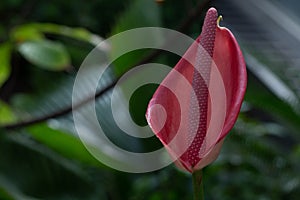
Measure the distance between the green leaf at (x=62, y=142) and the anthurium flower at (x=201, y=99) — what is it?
20.7 inches

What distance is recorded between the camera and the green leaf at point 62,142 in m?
0.80

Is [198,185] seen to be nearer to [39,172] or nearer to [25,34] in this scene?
[39,172]

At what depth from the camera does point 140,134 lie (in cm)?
78

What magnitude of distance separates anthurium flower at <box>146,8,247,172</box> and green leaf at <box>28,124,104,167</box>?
0.52 m

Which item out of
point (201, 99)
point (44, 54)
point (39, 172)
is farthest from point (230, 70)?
point (44, 54)

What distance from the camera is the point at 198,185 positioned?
26 centimetres

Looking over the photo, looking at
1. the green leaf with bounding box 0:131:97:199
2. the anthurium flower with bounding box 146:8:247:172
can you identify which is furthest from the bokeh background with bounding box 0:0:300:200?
the anthurium flower with bounding box 146:8:247:172

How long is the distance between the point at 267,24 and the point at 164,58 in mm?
1021

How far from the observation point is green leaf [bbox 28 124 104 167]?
2.63 feet

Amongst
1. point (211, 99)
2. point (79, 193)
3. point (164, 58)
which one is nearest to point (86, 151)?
point (79, 193)

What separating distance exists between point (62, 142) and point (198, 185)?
589 mm

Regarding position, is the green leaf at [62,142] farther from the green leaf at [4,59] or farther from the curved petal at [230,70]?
the curved petal at [230,70]

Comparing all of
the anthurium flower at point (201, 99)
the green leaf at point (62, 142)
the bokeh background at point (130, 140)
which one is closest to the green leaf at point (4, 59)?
the bokeh background at point (130, 140)

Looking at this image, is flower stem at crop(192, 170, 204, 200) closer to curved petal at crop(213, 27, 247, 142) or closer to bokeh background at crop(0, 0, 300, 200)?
curved petal at crop(213, 27, 247, 142)
